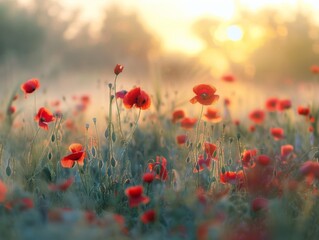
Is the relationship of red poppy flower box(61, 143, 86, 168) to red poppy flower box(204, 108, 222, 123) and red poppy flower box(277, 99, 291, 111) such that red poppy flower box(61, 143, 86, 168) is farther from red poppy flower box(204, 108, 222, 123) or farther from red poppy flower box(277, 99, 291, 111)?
red poppy flower box(277, 99, 291, 111)

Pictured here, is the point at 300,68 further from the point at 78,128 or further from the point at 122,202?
the point at 122,202

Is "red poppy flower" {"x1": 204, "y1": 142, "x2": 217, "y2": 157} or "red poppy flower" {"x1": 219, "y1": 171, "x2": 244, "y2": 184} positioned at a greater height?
"red poppy flower" {"x1": 204, "y1": 142, "x2": 217, "y2": 157}

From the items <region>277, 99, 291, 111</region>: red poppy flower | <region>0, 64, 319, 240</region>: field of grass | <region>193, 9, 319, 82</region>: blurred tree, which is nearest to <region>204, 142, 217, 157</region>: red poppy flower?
<region>0, 64, 319, 240</region>: field of grass

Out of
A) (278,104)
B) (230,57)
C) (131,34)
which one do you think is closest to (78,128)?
(278,104)

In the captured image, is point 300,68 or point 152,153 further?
point 300,68

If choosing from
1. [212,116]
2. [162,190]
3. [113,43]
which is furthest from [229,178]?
[113,43]

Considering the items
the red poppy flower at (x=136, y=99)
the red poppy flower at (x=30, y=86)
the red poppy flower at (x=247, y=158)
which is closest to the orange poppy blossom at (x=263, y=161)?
the red poppy flower at (x=247, y=158)

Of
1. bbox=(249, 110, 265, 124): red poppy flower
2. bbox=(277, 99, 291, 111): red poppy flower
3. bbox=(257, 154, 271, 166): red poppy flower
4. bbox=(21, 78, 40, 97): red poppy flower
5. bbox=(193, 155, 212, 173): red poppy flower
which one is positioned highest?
bbox=(21, 78, 40, 97): red poppy flower

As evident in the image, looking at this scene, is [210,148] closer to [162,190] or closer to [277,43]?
[162,190]
